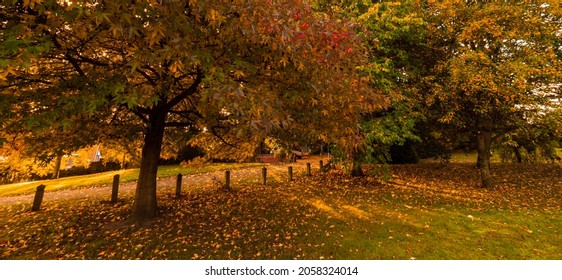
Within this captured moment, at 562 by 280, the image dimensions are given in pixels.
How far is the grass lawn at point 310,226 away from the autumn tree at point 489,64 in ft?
12.3

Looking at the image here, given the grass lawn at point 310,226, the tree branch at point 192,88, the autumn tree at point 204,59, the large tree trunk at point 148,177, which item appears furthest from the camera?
the large tree trunk at point 148,177

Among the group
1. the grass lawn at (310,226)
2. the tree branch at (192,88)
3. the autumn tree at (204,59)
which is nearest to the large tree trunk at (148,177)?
the grass lawn at (310,226)

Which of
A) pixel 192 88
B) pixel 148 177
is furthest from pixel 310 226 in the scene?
pixel 148 177

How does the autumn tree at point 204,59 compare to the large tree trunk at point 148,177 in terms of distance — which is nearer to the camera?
the autumn tree at point 204,59

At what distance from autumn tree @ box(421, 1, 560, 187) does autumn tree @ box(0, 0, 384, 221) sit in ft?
27.0

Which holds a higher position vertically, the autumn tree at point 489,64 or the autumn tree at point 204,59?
the autumn tree at point 489,64

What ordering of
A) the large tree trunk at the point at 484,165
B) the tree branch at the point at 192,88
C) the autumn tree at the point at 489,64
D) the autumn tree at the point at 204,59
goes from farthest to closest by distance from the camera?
the large tree trunk at the point at 484,165, the autumn tree at the point at 489,64, the tree branch at the point at 192,88, the autumn tree at the point at 204,59

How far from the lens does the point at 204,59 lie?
520cm

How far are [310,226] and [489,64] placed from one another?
10.9 meters

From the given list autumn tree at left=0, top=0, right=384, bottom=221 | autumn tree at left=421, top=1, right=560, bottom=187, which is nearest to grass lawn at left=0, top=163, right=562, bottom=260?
autumn tree at left=0, top=0, right=384, bottom=221

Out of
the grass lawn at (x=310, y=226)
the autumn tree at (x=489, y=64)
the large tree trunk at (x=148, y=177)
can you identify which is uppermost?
the autumn tree at (x=489, y=64)

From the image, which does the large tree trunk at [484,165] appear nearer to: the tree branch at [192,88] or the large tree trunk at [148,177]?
the tree branch at [192,88]

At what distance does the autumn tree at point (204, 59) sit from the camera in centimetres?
443

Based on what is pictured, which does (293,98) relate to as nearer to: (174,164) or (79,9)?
(79,9)
